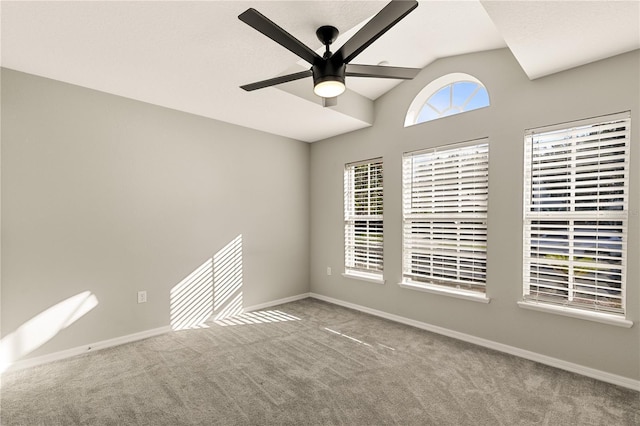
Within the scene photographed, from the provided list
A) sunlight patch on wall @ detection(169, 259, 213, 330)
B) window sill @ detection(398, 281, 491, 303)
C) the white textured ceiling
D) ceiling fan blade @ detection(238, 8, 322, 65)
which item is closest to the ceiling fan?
ceiling fan blade @ detection(238, 8, 322, 65)

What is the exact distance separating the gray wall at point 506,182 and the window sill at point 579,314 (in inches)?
2.3

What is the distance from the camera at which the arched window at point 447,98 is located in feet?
10.8

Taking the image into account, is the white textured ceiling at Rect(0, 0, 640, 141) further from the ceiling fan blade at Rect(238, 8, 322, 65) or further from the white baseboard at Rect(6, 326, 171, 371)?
the white baseboard at Rect(6, 326, 171, 371)

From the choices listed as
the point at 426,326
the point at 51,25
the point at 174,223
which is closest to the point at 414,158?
the point at 426,326

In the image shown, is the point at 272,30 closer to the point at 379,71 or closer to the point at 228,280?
the point at 379,71

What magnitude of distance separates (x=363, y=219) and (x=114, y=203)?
2951 millimetres

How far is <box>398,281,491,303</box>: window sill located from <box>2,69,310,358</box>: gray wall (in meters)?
2.01

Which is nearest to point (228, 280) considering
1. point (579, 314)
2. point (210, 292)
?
point (210, 292)

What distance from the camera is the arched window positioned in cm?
329

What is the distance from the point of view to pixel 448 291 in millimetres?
3391

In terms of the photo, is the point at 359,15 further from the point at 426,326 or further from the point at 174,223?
the point at 426,326

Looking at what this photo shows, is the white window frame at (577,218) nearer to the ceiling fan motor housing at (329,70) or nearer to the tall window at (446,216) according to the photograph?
the tall window at (446,216)

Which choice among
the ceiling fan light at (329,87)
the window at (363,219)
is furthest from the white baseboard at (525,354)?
the ceiling fan light at (329,87)

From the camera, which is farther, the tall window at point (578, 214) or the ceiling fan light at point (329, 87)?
the tall window at point (578, 214)
